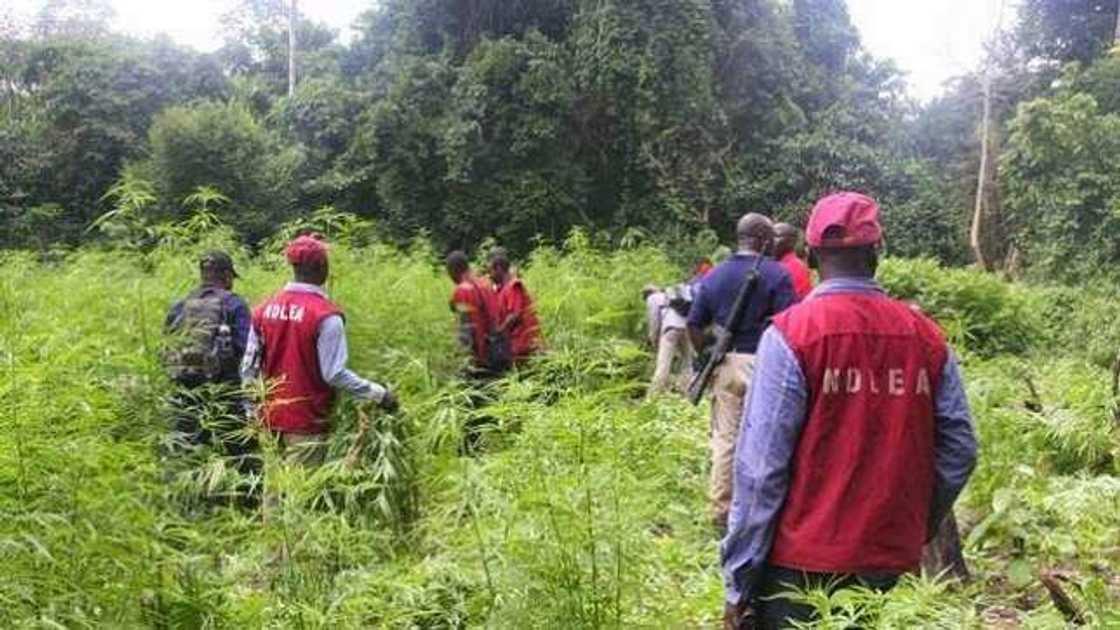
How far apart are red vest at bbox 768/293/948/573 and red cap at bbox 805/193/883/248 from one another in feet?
0.43

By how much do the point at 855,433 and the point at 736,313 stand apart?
243cm

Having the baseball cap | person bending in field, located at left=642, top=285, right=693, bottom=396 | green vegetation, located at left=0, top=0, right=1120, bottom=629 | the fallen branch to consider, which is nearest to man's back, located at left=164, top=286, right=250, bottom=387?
the baseball cap

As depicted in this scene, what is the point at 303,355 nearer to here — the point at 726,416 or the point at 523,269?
the point at 726,416

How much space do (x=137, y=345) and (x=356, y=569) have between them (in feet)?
6.14

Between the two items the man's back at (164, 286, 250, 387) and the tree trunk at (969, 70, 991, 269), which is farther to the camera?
the tree trunk at (969, 70, 991, 269)

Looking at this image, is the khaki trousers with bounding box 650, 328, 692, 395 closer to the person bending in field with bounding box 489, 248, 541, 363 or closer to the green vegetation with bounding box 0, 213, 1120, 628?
the person bending in field with bounding box 489, 248, 541, 363

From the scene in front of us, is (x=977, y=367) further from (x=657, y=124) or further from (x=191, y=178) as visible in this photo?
(x=191, y=178)

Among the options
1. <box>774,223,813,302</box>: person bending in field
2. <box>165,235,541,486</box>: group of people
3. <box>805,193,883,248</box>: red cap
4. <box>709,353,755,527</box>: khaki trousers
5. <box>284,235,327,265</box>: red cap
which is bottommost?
<box>709,353,755,527</box>: khaki trousers

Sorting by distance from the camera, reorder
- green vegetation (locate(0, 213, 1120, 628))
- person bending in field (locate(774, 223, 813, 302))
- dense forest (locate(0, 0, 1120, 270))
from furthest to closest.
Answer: dense forest (locate(0, 0, 1120, 270))
person bending in field (locate(774, 223, 813, 302))
green vegetation (locate(0, 213, 1120, 628))

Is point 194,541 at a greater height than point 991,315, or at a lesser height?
greater

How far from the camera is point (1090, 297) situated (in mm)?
15469

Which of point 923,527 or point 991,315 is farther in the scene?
point 991,315

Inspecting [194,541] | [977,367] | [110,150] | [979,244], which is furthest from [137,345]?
[979,244]

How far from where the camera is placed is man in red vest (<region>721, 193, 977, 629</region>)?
2.35 m
